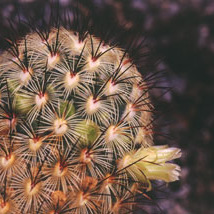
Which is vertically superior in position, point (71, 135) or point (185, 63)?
point (185, 63)

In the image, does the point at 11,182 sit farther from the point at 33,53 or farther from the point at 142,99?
the point at 142,99

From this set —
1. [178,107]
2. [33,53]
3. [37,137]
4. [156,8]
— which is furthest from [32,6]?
[37,137]

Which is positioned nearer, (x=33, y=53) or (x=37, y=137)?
(x=37, y=137)

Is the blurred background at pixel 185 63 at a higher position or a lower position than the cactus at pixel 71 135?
higher

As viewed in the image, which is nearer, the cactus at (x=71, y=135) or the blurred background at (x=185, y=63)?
the cactus at (x=71, y=135)

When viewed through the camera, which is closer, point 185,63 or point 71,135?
point 71,135
